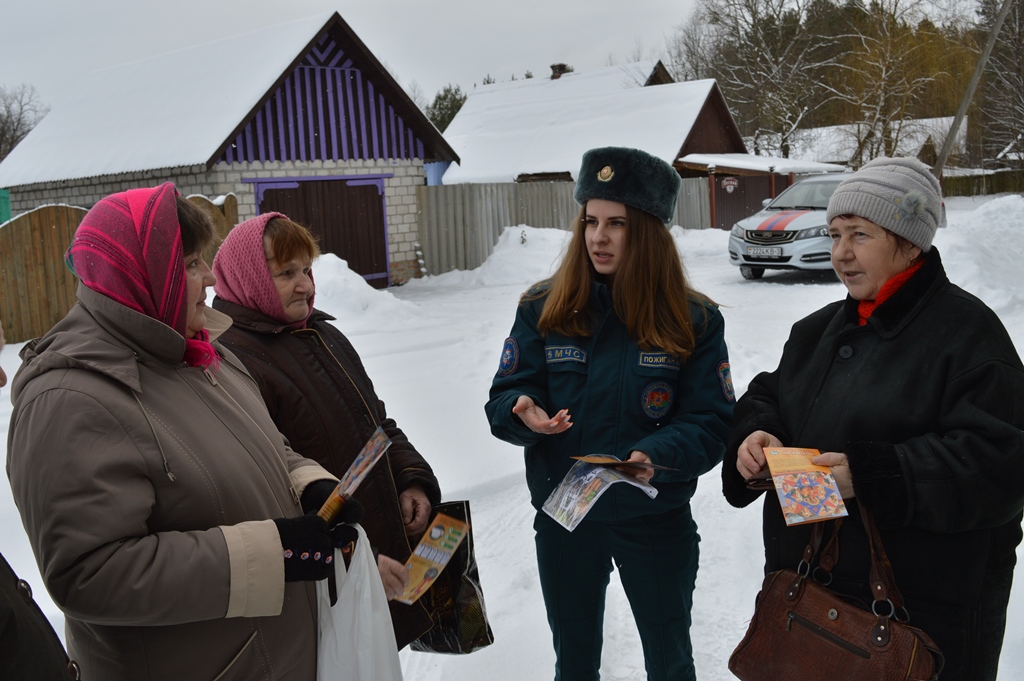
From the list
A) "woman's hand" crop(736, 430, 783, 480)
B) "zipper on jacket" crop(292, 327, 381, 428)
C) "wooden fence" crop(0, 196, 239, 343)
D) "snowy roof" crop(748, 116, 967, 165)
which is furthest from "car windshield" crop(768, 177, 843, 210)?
"snowy roof" crop(748, 116, 967, 165)

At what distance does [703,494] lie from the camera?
16.4 feet

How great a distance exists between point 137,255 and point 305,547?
745mm

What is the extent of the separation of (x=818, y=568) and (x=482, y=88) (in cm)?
3161

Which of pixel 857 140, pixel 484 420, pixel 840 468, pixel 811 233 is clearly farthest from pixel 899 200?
pixel 857 140

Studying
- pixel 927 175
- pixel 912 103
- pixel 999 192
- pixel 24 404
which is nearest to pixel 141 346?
pixel 24 404

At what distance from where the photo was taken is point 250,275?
259cm

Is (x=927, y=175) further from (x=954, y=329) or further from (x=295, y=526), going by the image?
(x=295, y=526)

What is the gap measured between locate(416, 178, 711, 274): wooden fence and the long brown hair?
554 inches

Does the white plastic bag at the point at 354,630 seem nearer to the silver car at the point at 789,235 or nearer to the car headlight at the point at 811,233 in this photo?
the silver car at the point at 789,235

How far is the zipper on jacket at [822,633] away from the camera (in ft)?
6.45

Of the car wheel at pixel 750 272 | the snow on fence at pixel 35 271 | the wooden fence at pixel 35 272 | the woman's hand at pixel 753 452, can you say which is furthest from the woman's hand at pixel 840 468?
the car wheel at pixel 750 272

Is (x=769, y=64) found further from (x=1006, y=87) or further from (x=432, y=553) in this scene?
(x=432, y=553)

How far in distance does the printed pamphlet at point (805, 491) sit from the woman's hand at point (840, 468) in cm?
2

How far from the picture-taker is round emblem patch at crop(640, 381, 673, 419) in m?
2.59
